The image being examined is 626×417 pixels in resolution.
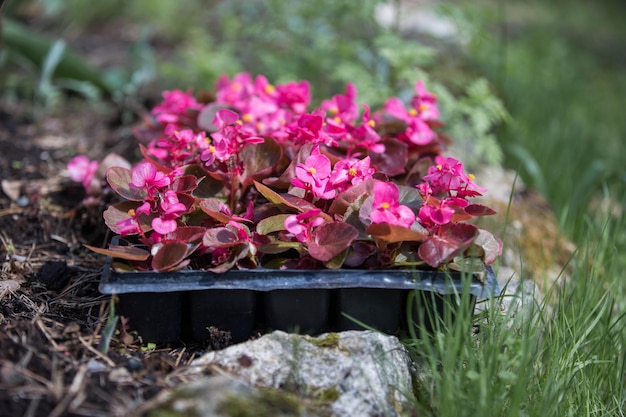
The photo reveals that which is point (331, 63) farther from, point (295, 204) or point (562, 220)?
point (295, 204)

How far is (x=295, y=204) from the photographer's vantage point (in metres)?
1.66

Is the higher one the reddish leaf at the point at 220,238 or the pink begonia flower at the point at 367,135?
the pink begonia flower at the point at 367,135

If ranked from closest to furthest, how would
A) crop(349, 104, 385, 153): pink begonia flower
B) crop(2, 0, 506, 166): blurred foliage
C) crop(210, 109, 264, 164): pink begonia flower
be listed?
1. crop(210, 109, 264, 164): pink begonia flower
2. crop(349, 104, 385, 153): pink begonia flower
3. crop(2, 0, 506, 166): blurred foliage

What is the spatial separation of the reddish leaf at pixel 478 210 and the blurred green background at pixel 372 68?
0.66m

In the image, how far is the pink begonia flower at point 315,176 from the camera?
165 centimetres

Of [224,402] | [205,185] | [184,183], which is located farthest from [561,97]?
[224,402]

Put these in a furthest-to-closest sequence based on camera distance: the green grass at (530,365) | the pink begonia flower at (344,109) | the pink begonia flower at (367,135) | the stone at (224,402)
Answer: the pink begonia flower at (344,109), the pink begonia flower at (367,135), the green grass at (530,365), the stone at (224,402)

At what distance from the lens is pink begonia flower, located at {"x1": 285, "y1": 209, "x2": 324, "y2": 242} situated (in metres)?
1.57

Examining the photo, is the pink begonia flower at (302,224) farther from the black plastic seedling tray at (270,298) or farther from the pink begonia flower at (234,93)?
the pink begonia flower at (234,93)

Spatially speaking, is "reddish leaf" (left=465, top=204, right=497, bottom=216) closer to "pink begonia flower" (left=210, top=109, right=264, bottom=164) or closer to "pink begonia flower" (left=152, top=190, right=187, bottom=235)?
"pink begonia flower" (left=210, top=109, right=264, bottom=164)

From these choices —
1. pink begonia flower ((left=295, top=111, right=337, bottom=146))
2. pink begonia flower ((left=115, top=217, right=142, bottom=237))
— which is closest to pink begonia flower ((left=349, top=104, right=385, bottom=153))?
pink begonia flower ((left=295, top=111, right=337, bottom=146))

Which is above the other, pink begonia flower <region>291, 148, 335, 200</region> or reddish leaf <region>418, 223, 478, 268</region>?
pink begonia flower <region>291, 148, 335, 200</region>

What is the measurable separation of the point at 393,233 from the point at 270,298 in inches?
13.0

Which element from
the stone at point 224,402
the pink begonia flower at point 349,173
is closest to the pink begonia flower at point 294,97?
the pink begonia flower at point 349,173
